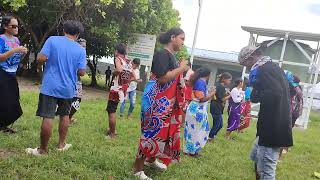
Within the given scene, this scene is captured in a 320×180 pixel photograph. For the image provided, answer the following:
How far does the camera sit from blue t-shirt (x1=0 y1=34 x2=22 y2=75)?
581cm

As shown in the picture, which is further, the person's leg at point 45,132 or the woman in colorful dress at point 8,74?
the woman in colorful dress at point 8,74

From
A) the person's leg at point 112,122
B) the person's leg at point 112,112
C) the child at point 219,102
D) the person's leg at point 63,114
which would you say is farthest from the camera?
the child at point 219,102

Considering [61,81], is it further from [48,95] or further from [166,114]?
[166,114]

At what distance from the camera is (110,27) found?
17.3 metres

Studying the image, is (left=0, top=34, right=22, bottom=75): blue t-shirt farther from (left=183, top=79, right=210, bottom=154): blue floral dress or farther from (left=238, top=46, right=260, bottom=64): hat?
(left=238, top=46, right=260, bottom=64): hat

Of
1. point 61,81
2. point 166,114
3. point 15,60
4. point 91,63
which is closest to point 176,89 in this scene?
point 166,114

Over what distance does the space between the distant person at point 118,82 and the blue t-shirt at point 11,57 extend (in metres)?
1.80

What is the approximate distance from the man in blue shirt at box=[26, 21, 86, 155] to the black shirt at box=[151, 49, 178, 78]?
126 centimetres

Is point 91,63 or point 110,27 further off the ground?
point 110,27

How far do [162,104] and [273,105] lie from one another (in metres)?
1.26

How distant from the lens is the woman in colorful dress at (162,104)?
498 centimetres

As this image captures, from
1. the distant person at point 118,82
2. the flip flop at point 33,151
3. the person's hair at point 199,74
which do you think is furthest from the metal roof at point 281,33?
the flip flop at point 33,151

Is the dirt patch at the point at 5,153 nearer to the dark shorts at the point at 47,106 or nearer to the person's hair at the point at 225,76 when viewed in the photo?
the dark shorts at the point at 47,106

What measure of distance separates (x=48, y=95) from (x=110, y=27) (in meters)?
12.1
